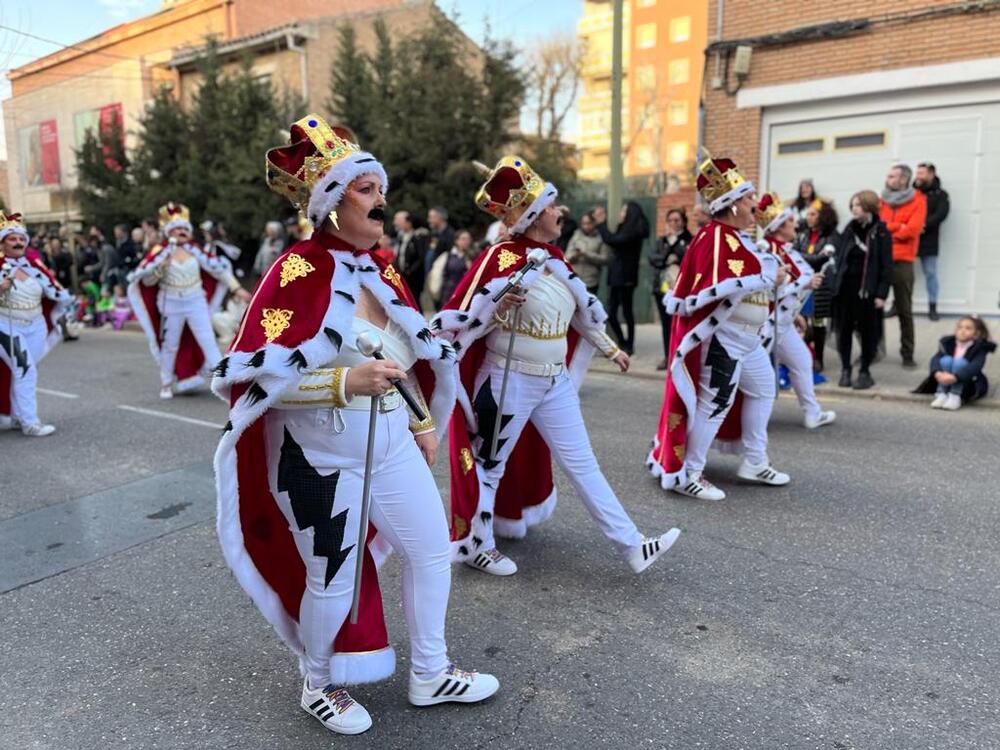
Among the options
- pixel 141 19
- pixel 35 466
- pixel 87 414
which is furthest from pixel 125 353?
pixel 141 19

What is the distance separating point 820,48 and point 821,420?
24.9 feet

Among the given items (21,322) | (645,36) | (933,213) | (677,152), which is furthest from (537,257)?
(645,36)

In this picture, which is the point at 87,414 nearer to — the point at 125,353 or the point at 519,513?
the point at 125,353

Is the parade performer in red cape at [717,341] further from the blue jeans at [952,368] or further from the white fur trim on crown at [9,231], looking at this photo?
the white fur trim on crown at [9,231]

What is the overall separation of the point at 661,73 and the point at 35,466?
170ft

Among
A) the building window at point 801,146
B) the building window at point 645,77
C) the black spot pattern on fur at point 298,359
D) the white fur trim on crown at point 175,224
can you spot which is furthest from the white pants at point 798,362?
the building window at point 645,77

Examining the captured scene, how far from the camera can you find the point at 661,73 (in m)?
51.9

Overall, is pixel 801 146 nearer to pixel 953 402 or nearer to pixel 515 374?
pixel 953 402

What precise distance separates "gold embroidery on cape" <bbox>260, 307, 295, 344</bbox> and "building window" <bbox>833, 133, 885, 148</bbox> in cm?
1185

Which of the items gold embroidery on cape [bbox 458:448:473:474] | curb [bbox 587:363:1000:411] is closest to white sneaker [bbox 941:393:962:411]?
curb [bbox 587:363:1000:411]

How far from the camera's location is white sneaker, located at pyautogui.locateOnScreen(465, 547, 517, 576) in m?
4.07

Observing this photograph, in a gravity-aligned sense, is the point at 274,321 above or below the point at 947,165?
below

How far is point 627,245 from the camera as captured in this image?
10453 millimetres

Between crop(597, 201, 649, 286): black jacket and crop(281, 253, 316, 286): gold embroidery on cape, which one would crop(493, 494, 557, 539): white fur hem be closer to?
crop(281, 253, 316, 286): gold embroidery on cape
